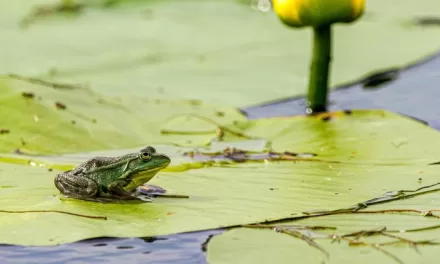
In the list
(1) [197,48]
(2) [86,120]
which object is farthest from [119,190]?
(1) [197,48]

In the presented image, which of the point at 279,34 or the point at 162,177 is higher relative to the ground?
the point at 279,34

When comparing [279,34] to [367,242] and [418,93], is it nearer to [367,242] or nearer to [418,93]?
[418,93]

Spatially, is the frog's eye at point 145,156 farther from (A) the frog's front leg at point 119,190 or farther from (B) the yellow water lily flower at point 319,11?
(B) the yellow water lily flower at point 319,11

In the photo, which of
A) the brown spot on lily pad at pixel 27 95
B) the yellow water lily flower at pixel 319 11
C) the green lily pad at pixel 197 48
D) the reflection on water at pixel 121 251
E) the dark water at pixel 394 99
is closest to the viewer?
the reflection on water at pixel 121 251

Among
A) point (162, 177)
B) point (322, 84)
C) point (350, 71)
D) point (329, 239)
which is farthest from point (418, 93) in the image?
point (329, 239)

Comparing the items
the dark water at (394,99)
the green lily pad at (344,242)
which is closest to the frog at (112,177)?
the green lily pad at (344,242)

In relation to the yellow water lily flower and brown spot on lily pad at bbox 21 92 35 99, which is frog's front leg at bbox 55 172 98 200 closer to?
brown spot on lily pad at bbox 21 92 35 99

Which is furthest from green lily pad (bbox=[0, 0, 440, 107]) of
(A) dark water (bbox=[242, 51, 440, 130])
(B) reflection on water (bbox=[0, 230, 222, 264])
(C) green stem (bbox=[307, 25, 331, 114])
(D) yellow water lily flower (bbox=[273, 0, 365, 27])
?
(B) reflection on water (bbox=[0, 230, 222, 264])
